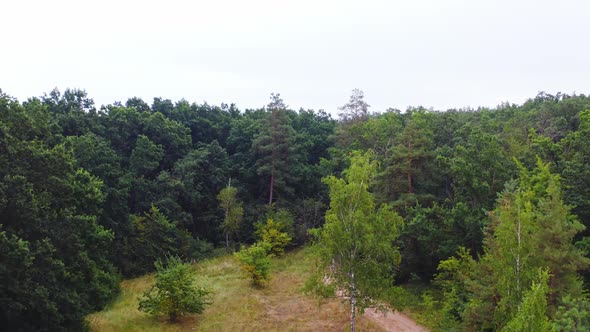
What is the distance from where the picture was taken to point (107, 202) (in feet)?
114

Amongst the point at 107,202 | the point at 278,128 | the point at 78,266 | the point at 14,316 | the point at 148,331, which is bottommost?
the point at 148,331

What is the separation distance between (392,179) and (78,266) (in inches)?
790

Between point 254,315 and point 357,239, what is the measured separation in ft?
28.3

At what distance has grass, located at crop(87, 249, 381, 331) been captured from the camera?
71.1ft

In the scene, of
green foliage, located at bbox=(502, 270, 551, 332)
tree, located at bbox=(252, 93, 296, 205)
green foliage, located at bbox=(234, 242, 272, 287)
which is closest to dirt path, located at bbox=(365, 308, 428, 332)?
green foliage, located at bbox=(234, 242, 272, 287)

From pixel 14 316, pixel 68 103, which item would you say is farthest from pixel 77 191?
pixel 68 103

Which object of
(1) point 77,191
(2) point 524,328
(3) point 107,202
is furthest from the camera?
(3) point 107,202

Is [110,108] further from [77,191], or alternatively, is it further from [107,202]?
[77,191]

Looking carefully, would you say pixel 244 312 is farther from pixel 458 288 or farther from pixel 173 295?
pixel 458 288

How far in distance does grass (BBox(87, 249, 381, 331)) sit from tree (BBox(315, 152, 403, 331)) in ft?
7.50

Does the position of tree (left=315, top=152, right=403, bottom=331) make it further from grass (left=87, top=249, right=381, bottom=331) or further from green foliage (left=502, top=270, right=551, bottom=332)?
green foliage (left=502, top=270, right=551, bottom=332)

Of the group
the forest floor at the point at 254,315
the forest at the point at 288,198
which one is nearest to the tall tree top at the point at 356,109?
the forest at the point at 288,198

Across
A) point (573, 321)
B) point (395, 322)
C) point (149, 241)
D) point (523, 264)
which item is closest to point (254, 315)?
point (395, 322)

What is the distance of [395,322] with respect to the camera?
917 inches
